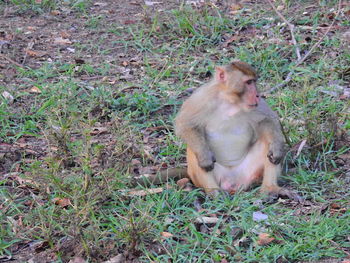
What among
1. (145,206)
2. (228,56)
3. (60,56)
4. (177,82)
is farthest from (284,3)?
(145,206)

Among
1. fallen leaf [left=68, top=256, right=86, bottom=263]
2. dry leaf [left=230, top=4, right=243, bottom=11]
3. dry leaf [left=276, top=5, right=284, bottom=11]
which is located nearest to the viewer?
fallen leaf [left=68, top=256, right=86, bottom=263]

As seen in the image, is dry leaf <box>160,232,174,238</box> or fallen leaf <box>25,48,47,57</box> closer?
dry leaf <box>160,232,174,238</box>

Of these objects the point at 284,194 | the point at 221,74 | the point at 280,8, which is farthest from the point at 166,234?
the point at 280,8

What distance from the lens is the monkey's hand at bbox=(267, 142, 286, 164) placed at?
550cm

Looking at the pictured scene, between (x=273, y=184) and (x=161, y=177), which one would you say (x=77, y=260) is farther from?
(x=273, y=184)

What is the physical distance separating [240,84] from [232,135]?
0.44 m

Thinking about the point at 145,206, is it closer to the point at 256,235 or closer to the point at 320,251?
the point at 256,235

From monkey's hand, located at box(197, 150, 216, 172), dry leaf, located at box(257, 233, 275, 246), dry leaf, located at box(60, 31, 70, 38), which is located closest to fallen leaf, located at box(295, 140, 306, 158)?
monkey's hand, located at box(197, 150, 216, 172)

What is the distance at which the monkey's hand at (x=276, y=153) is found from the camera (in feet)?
18.1

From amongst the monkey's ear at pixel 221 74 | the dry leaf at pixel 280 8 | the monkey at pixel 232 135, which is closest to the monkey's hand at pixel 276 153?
the monkey at pixel 232 135

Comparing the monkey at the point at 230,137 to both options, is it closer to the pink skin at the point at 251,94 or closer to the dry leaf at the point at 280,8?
the pink skin at the point at 251,94

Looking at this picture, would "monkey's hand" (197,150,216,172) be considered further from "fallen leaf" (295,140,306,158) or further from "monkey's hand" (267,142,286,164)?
"fallen leaf" (295,140,306,158)

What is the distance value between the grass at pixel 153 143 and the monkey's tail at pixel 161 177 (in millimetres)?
109

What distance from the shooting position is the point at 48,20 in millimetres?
9164
